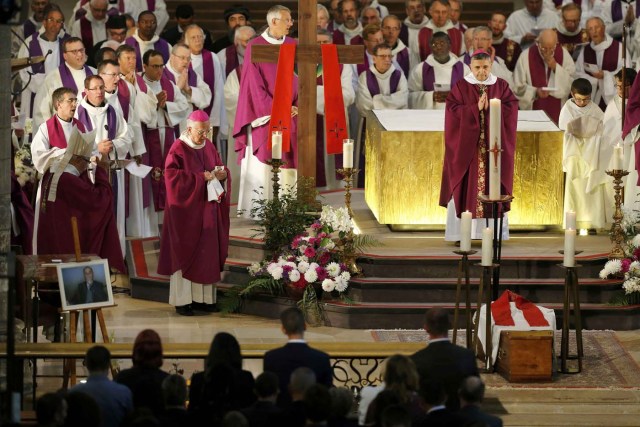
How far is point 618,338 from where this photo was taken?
498 inches

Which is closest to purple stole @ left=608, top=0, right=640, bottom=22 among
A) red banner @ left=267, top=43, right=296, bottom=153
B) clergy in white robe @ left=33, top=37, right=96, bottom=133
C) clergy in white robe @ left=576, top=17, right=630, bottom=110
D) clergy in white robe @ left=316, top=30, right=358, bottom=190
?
clergy in white robe @ left=576, top=17, right=630, bottom=110

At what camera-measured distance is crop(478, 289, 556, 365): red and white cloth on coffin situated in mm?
11594

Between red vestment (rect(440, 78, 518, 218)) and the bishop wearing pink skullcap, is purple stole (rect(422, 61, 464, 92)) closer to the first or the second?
red vestment (rect(440, 78, 518, 218))

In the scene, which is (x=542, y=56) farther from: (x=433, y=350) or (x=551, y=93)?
(x=433, y=350)

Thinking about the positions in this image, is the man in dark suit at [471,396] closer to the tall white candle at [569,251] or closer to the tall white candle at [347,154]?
the tall white candle at [569,251]

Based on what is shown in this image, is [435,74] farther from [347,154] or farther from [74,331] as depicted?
[74,331]

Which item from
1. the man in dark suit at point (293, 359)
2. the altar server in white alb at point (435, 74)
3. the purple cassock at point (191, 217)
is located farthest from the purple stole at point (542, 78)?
the man in dark suit at point (293, 359)

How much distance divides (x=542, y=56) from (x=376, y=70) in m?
1.90

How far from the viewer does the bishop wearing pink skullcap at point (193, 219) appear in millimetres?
13477

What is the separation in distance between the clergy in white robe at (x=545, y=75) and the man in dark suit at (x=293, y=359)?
9088mm

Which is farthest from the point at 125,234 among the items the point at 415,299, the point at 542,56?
the point at 542,56

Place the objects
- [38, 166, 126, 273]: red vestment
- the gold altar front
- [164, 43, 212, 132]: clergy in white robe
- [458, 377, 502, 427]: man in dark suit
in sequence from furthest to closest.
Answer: [164, 43, 212, 132]: clergy in white robe
the gold altar front
[38, 166, 126, 273]: red vestment
[458, 377, 502, 427]: man in dark suit

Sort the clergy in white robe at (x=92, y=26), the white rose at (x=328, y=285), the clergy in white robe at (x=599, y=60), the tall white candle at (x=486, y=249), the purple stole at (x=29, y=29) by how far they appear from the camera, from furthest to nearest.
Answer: the clergy in white robe at (x=92, y=26), the purple stole at (x=29, y=29), the clergy in white robe at (x=599, y=60), the white rose at (x=328, y=285), the tall white candle at (x=486, y=249)

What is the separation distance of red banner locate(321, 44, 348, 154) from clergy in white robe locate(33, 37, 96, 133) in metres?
2.69
